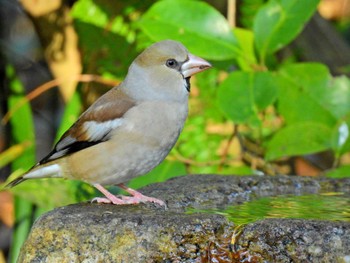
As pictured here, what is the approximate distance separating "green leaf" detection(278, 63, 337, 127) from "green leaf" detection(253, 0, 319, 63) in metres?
0.26

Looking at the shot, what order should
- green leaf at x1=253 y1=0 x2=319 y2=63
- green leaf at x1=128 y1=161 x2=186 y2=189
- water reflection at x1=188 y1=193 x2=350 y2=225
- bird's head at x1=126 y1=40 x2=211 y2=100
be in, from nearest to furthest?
water reflection at x1=188 y1=193 x2=350 y2=225 → bird's head at x1=126 y1=40 x2=211 y2=100 → green leaf at x1=253 y1=0 x2=319 y2=63 → green leaf at x1=128 y1=161 x2=186 y2=189

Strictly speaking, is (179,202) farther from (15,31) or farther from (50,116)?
(15,31)

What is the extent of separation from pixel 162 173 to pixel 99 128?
1.26 m

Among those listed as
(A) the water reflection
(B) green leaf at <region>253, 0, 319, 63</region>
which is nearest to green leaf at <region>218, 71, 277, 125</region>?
(B) green leaf at <region>253, 0, 319, 63</region>

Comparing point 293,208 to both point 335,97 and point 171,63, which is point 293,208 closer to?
point 171,63

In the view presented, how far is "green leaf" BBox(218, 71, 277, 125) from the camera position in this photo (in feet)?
17.1

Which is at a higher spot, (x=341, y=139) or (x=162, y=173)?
(x=341, y=139)

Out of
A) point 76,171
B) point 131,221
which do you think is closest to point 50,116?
point 76,171

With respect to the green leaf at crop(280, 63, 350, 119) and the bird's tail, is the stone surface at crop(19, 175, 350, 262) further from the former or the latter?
the green leaf at crop(280, 63, 350, 119)

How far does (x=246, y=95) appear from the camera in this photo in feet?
17.3

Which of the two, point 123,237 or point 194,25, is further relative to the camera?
point 194,25

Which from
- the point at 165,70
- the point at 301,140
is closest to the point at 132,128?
the point at 165,70

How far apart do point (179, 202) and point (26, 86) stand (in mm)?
5090

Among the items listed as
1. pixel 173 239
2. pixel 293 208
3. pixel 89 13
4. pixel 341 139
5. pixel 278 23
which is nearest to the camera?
pixel 173 239
